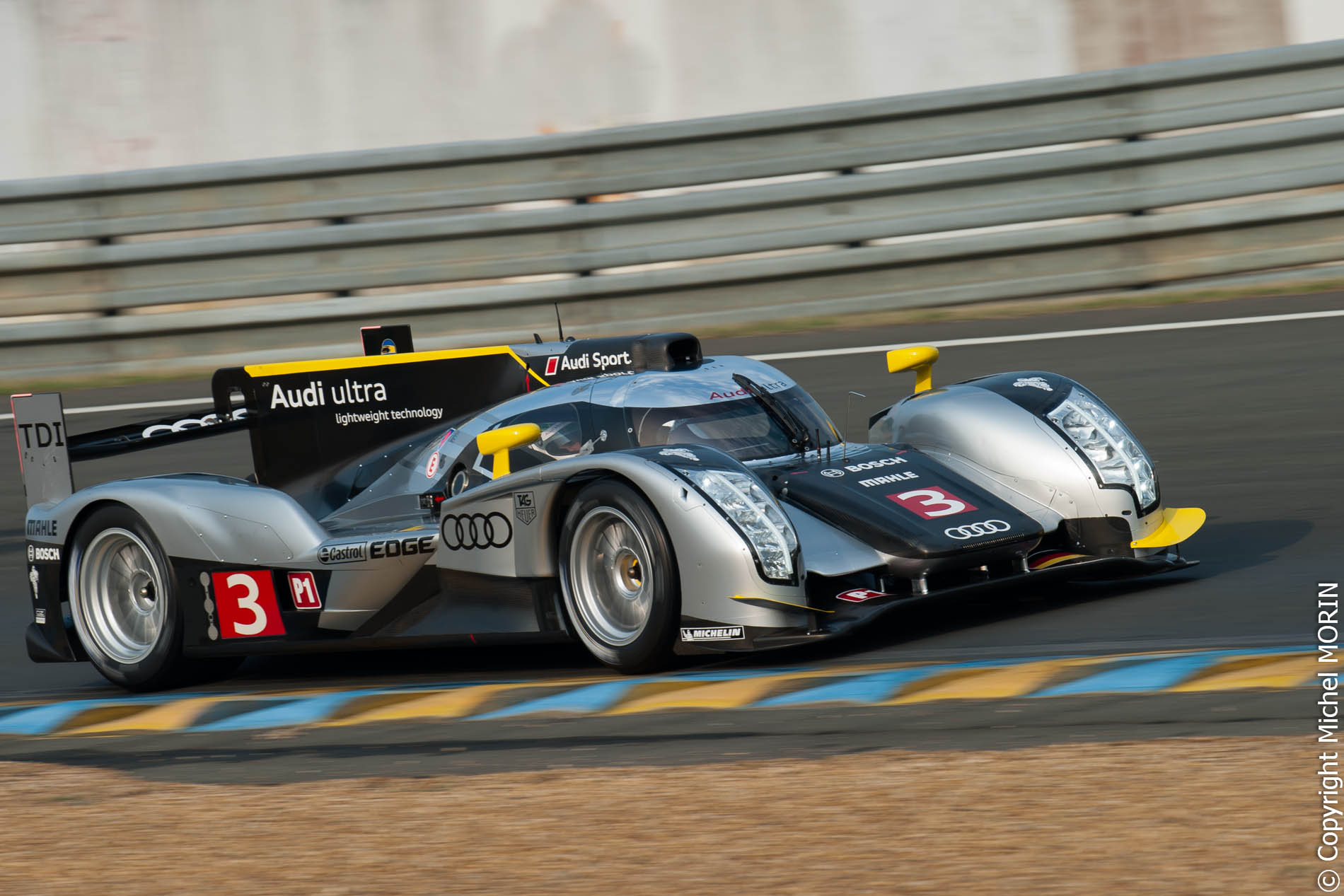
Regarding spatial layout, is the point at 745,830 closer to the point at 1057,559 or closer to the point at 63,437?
the point at 1057,559

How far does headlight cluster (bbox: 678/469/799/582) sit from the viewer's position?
18.5 ft

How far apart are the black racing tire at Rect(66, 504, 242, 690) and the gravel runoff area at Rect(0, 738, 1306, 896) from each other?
A: 1.98m

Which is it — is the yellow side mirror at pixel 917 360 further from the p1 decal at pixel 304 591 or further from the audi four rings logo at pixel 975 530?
the p1 decal at pixel 304 591

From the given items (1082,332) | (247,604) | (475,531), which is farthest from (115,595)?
(1082,332)

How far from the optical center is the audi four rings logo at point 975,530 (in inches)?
238

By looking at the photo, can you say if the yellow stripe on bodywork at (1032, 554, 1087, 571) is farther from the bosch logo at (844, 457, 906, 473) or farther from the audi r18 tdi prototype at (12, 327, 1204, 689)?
the bosch logo at (844, 457, 906, 473)

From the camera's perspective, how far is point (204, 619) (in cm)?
686

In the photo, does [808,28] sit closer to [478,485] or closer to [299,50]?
[299,50]

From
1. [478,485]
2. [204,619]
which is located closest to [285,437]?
[204,619]

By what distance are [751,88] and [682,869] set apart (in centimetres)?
931

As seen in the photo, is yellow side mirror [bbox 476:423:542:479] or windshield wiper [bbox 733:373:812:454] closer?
yellow side mirror [bbox 476:423:542:479]

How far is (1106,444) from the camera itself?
666 centimetres

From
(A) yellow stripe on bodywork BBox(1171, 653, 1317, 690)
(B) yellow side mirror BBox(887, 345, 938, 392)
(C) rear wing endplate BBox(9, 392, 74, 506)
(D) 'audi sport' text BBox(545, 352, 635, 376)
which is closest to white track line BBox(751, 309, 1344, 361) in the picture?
(B) yellow side mirror BBox(887, 345, 938, 392)

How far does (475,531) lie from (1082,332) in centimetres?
616
